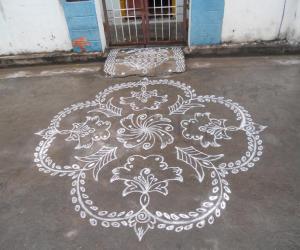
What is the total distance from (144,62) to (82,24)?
3.42ft

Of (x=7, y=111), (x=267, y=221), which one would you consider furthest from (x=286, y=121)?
(x=7, y=111)

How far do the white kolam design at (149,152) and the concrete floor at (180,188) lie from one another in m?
0.05

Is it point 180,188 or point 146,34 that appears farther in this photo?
point 146,34

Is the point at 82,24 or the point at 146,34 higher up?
the point at 82,24

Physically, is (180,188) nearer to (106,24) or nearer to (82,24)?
(82,24)

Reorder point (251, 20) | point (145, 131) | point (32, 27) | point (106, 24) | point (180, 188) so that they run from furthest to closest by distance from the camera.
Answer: point (106, 24) → point (32, 27) → point (251, 20) → point (145, 131) → point (180, 188)

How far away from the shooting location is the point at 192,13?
3982 mm

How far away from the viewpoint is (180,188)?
230 cm

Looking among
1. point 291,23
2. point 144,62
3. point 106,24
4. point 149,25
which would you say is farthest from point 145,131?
point 291,23

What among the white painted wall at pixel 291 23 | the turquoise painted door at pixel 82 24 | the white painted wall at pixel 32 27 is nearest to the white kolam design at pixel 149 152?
the turquoise painted door at pixel 82 24

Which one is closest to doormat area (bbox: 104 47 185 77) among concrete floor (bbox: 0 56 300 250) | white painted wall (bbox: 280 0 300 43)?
concrete floor (bbox: 0 56 300 250)

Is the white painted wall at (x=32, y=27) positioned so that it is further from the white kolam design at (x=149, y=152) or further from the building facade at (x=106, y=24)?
the white kolam design at (x=149, y=152)

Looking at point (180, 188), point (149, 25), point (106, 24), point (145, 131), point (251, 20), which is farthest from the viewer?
point (149, 25)

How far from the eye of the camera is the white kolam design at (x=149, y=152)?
2.15 m
